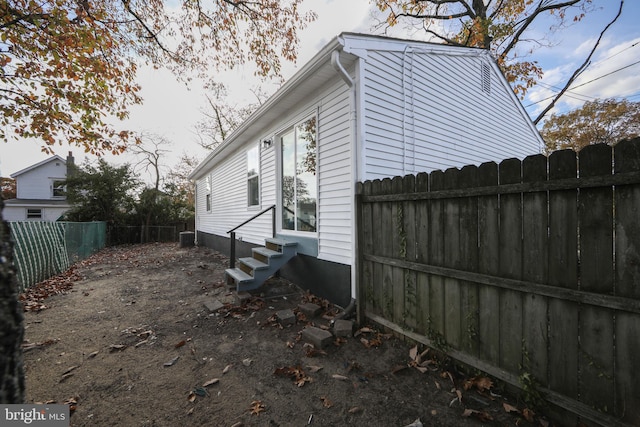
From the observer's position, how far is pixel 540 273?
2.07m

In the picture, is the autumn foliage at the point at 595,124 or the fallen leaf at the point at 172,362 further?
the autumn foliage at the point at 595,124

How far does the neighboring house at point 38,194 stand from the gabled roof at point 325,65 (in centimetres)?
2521

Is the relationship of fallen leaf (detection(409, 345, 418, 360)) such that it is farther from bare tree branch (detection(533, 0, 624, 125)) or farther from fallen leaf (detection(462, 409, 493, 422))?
bare tree branch (detection(533, 0, 624, 125))

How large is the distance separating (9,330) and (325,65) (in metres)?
4.25

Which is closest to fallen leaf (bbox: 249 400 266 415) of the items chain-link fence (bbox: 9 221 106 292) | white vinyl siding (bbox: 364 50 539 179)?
white vinyl siding (bbox: 364 50 539 179)

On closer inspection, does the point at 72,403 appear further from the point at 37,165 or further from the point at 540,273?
the point at 37,165

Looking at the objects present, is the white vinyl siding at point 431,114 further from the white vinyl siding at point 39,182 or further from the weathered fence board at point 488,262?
the white vinyl siding at point 39,182

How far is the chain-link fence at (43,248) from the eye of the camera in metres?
5.67

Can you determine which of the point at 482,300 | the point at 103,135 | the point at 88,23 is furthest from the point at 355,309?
the point at 103,135

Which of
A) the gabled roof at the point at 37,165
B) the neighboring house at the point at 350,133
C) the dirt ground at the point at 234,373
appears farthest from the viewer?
the gabled roof at the point at 37,165

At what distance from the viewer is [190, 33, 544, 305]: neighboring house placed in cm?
412

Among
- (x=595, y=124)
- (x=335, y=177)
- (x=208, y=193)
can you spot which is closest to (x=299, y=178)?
(x=335, y=177)

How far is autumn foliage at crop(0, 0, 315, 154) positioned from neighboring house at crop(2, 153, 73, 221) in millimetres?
20589

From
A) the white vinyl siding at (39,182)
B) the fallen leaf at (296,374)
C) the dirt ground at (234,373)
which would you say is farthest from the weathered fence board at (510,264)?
the white vinyl siding at (39,182)
